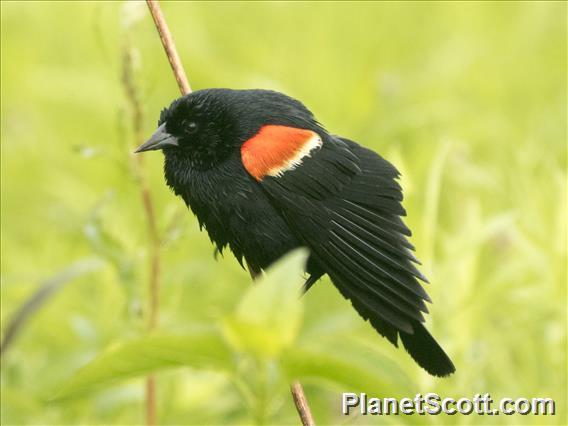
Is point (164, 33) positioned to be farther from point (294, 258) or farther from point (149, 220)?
point (294, 258)

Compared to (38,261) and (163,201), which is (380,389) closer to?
(38,261)

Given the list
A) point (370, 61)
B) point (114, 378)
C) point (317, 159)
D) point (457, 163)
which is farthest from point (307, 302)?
point (114, 378)

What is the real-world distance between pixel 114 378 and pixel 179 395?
154 centimetres

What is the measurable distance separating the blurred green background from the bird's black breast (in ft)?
0.42

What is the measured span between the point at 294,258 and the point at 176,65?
0.68 meters

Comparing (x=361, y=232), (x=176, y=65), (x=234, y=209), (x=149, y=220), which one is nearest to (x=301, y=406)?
(x=361, y=232)

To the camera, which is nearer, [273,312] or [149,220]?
[273,312]

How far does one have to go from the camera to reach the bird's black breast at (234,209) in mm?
1699

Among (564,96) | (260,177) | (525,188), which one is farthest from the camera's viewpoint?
(564,96)

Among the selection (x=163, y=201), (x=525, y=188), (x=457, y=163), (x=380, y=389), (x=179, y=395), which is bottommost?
(x=380, y=389)

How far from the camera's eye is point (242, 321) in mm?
959

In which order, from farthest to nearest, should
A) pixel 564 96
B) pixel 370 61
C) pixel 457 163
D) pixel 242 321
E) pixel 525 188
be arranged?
1. pixel 370 61
2. pixel 564 96
3. pixel 457 163
4. pixel 525 188
5. pixel 242 321

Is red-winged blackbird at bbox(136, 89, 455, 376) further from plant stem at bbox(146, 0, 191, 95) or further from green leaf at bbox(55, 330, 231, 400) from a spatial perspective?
green leaf at bbox(55, 330, 231, 400)

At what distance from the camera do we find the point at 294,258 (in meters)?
0.96
